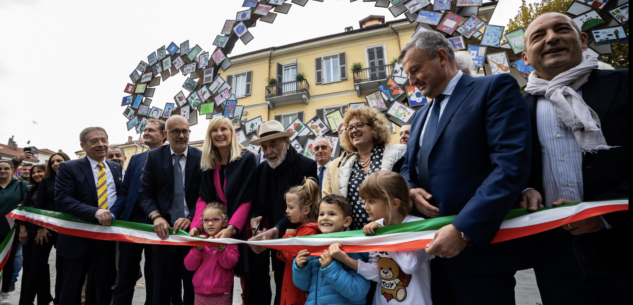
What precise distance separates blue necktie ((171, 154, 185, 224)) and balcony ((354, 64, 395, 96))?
12.8 metres

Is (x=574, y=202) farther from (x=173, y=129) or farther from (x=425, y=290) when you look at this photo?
(x=173, y=129)

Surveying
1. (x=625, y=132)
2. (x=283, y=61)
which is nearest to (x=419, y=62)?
(x=625, y=132)

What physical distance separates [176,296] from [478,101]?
3.71 metres

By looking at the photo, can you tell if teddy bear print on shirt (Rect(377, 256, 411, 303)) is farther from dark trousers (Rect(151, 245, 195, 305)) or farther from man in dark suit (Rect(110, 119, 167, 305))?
man in dark suit (Rect(110, 119, 167, 305))

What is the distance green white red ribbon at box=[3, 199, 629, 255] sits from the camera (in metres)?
1.39

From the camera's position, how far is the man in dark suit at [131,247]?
3092 mm

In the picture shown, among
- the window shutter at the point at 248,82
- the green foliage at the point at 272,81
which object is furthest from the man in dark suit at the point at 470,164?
the window shutter at the point at 248,82

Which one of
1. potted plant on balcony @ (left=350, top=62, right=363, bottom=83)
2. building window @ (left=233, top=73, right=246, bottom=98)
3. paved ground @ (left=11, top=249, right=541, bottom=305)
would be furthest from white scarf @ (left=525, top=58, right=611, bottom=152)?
building window @ (left=233, top=73, right=246, bottom=98)

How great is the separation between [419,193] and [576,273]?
794 mm

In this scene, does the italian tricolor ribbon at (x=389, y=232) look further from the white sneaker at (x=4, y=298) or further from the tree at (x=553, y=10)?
the tree at (x=553, y=10)

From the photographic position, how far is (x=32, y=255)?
13.0 feet

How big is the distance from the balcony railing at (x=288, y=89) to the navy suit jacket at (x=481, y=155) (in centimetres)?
1488

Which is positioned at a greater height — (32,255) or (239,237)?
(239,237)

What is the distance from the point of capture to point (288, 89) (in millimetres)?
16750
